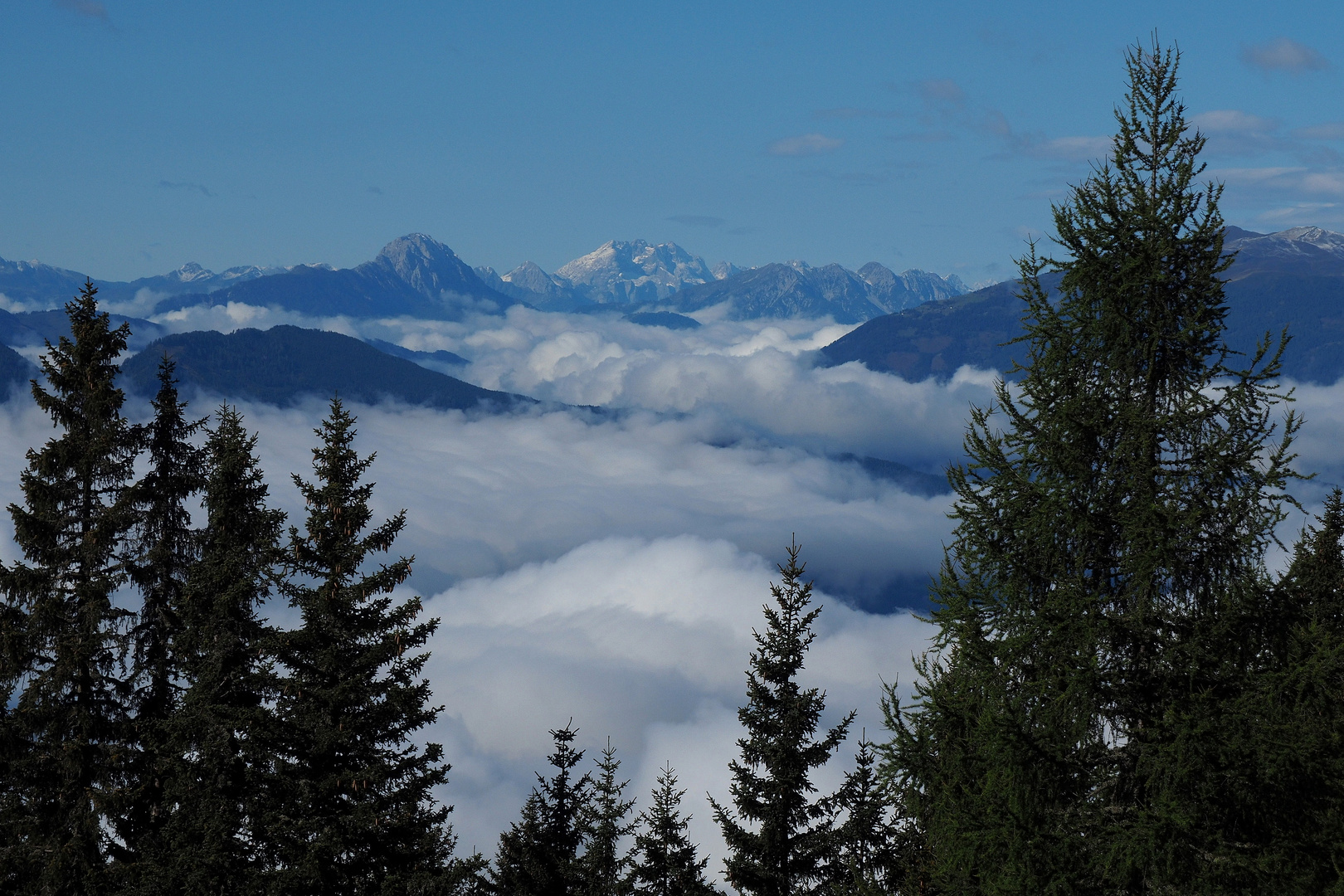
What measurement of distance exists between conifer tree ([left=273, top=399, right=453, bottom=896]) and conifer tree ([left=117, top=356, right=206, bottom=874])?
5228mm

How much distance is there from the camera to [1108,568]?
10.4 m

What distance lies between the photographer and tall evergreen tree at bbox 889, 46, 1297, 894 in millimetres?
9508

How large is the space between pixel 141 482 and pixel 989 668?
62.8 ft

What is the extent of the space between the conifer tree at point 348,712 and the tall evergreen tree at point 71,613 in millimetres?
5782

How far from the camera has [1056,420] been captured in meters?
10.5

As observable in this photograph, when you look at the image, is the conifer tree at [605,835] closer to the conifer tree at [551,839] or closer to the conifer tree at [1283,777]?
the conifer tree at [551,839]

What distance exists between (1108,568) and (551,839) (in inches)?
822

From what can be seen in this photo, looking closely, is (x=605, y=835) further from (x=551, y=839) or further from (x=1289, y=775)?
(x=1289, y=775)

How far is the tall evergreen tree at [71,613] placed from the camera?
2142 centimetres

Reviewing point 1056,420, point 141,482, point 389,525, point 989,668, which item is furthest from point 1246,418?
point 141,482

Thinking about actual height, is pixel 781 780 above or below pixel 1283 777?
below

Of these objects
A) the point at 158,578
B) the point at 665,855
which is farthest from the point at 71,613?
the point at 665,855

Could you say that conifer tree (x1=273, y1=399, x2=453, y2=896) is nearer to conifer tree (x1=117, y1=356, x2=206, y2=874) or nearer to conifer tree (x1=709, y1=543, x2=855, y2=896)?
conifer tree (x1=117, y1=356, x2=206, y2=874)

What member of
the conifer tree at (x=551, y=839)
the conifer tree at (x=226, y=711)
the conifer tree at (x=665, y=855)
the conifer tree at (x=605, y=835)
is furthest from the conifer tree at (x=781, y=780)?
the conifer tree at (x=226, y=711)
